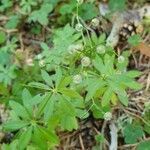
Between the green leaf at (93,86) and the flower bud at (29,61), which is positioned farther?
the flower bud at (29,61)

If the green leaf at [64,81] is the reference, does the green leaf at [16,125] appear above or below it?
below

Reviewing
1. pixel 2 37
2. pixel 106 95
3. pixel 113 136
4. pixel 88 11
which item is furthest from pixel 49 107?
pixel 2 37

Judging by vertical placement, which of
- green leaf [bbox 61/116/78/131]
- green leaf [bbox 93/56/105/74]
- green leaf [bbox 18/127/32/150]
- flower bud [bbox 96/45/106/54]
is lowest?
green leaf [bbox 61/116/78/131]

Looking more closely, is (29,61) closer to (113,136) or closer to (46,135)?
(113,136)

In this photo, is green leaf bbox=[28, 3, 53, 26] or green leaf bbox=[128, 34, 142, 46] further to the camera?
green leaf bbox=[28, 3, 53, 26]

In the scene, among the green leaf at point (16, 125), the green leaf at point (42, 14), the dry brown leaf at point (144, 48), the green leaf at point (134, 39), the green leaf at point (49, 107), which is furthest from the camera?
the green leaf at point (42, 14)

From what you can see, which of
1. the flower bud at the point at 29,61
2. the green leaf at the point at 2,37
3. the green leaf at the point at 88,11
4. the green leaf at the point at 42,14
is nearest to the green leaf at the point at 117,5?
the green leaf at the point at 88,11

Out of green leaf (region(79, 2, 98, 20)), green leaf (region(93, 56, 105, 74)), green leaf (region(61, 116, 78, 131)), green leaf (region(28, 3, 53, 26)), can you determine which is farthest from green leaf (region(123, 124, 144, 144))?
green leaf (region(28, 3, 53, 26))

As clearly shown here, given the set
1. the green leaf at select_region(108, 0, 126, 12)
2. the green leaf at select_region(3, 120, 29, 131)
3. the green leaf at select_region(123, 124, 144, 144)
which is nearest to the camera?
the green leaf at select_region(3, 120, 29, 131)

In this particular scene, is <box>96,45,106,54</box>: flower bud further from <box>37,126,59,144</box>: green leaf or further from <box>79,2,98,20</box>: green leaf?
<box>79,2,98,20</box>: green leaf

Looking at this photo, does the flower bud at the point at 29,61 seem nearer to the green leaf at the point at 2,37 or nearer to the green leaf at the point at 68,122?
the green leaf at the point at 2,37
